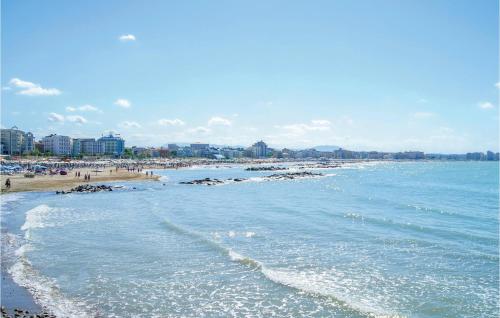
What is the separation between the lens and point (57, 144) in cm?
15962

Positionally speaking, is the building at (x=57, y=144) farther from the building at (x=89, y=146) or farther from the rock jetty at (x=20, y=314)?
the rock jetty at (x=20, y=314)

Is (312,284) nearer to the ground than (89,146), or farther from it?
nearer to the ground

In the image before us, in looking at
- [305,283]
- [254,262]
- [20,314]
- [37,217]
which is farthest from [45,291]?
[37,217]

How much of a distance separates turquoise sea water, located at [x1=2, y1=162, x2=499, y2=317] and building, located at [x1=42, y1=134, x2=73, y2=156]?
13846cm

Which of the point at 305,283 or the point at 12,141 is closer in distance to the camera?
the point at 305,283


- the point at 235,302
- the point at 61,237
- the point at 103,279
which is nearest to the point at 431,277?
the point at 235,302

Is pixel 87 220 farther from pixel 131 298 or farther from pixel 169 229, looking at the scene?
pixel 131 298

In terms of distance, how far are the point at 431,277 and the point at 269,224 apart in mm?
12298

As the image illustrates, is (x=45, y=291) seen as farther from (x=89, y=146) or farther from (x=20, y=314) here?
(x=89, y=146)

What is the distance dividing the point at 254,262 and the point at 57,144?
159760 mm

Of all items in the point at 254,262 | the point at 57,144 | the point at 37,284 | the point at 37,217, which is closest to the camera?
the point at 37,284


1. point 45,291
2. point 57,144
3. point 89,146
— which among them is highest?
point 57,144

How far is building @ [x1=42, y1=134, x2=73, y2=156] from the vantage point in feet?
522

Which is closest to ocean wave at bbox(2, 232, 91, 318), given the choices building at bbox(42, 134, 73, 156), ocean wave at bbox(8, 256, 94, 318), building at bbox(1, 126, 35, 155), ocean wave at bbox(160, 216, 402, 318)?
ocean wave at bbox(8, 256, 94, 318)
